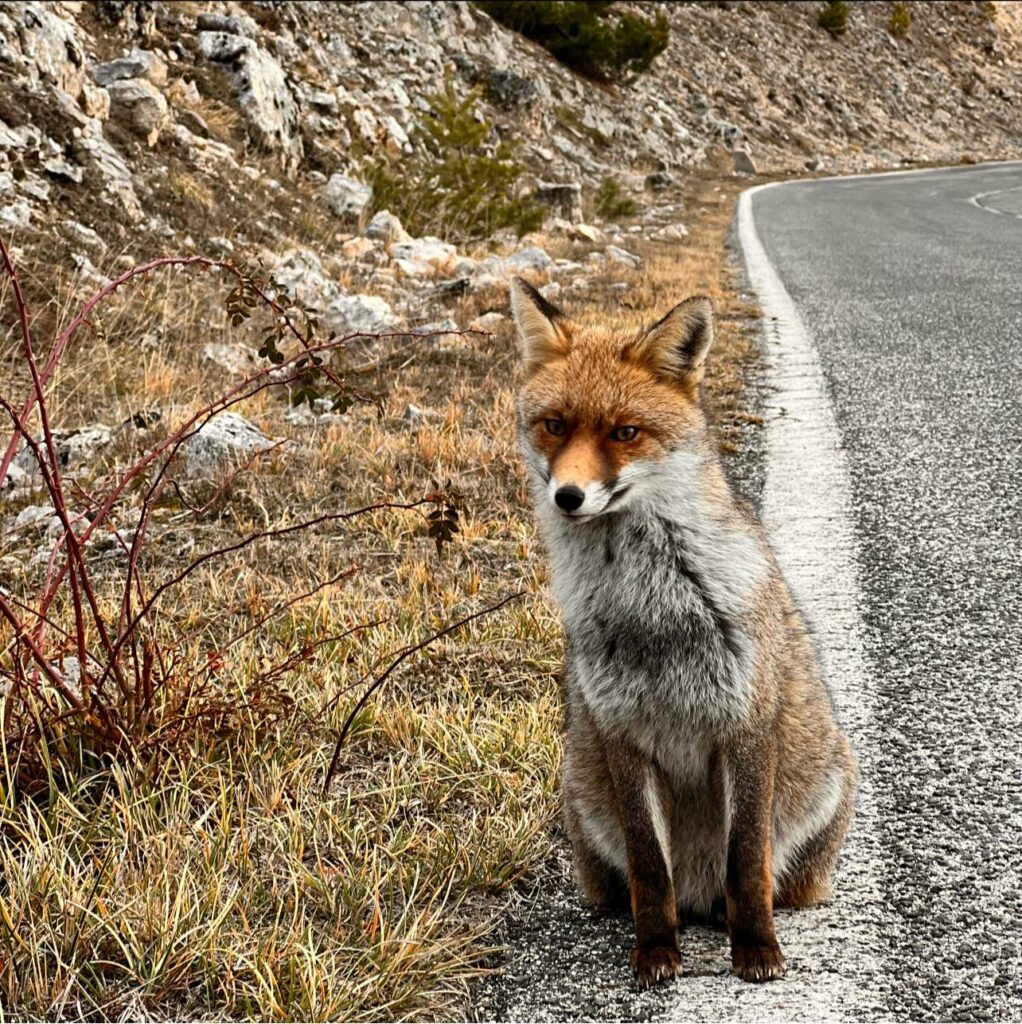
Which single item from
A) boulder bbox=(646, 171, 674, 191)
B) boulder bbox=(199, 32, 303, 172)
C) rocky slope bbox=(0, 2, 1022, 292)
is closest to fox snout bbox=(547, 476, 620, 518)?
rocky slope bbox=(0, 2, 1022, 292)

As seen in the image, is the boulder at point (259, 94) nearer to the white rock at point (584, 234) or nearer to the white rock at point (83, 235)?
the white rock at point (584, 234)

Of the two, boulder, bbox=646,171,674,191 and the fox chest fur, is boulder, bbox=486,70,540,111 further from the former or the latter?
the fox chest fur

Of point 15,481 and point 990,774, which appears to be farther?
point 15,481

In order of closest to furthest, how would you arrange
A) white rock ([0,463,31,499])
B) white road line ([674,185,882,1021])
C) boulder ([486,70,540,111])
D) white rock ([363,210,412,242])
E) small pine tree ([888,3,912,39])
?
white road line ([674,185,882,1021]), white rock ([0,463,31,499]), white rock ([363,210,412,242]), boulder ([486,70,540,111]), small pine tree ([888,3,912,39])

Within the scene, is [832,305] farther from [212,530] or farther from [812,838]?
[812,838]

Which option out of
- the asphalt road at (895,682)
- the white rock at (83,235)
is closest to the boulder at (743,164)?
the asphalt road at (895,682)

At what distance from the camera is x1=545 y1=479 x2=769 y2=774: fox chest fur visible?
2426mm

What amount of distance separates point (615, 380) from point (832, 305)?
7767mm

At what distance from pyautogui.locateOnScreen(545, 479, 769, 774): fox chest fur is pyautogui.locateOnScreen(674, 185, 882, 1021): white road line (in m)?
0.51

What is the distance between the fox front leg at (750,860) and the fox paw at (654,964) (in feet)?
0.45

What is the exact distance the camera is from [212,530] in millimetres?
4945

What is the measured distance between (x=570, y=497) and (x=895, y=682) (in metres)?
1.53

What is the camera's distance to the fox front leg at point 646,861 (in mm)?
2344

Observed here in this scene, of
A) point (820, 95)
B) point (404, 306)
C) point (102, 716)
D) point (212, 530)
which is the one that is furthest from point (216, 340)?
point (820, 95)
